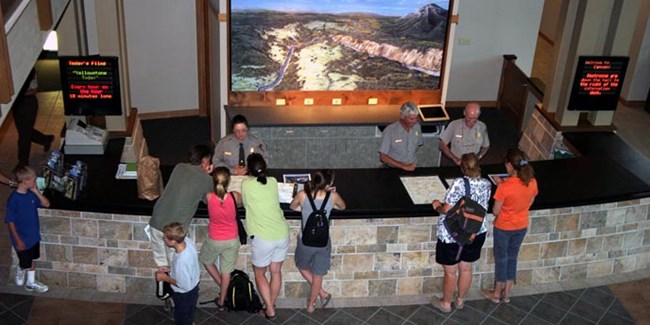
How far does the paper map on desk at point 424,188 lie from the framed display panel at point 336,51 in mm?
3344

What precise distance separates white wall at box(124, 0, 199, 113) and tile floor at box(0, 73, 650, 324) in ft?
15.1

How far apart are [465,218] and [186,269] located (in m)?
2.42

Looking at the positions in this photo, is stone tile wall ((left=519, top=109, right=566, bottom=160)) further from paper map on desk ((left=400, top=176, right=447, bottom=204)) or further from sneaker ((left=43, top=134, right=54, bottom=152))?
sneaker ((left=43, top=134, right=54, bottom=152))

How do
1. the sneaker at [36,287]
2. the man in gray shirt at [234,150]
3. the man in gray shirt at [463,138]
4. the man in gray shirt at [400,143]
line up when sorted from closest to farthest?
the sneaker at [36,287]
the man in gray shirt at [234,150]
the man in gray shirt at [400,143]
the man in gray shirt at [463,138]

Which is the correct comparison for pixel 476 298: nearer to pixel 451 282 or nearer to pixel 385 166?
pixel 451 282

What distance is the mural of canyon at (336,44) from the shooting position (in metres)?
9.77

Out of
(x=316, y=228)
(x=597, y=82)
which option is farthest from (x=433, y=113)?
(x=316, y=228)

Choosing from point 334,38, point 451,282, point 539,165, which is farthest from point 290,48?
point 451,282

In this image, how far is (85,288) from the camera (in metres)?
7.02

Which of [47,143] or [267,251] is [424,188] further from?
[47,143]

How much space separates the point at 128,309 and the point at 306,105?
4.47 metres

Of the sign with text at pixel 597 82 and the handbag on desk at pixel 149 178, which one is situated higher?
the sign with text at pixel 597 82

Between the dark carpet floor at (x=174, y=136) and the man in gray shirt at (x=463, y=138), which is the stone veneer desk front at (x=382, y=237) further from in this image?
the dark carpet floor at (x=174, y=136)

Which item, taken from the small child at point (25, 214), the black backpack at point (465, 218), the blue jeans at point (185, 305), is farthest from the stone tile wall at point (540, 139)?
the small child at point (25, 214)
